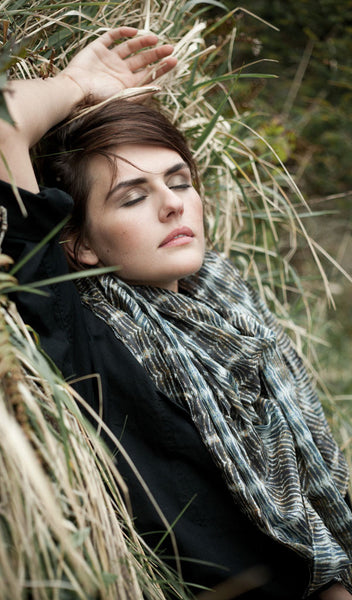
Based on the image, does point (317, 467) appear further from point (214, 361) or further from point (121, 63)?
point (121, 63)

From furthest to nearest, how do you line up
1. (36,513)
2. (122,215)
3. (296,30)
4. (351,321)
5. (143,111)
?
(351,321) → (296,30) → (143,111) → (122,215) → (36,513)

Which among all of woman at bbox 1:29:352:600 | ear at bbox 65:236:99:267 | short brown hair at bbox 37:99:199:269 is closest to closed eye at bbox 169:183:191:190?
woman at bbox 1:29:352:600

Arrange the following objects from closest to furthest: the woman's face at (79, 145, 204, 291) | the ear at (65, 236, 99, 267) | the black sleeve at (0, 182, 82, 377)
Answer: the black sleeve at (0, 182, 82, 377) < the woman's face at (79, 145, 204, 291) < the ear at (65, 236, 99, 267)

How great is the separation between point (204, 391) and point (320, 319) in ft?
4.14

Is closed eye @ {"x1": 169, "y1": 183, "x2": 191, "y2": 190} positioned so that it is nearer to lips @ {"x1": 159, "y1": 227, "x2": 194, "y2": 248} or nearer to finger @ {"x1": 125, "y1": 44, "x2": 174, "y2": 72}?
lips @ {"x1": 159, "y1": 227, "x2": 194, "y2": 248}

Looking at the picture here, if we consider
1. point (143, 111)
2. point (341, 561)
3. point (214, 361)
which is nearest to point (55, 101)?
point (143, 111)

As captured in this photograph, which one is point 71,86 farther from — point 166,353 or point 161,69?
point 166,353

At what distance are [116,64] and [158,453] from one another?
114cm

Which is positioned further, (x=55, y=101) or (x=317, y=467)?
(x=317, y=467)

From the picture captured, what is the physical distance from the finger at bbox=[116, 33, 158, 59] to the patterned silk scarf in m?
0.70

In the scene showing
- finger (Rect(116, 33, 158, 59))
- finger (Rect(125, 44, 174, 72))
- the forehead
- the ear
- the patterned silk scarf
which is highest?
finger (Rect(116, 33, 158, 59))

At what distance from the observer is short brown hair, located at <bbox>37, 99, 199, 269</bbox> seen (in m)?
1.45

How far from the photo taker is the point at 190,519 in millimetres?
1276

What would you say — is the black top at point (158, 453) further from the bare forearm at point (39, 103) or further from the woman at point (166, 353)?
the bare forearm at point (39, 103)
